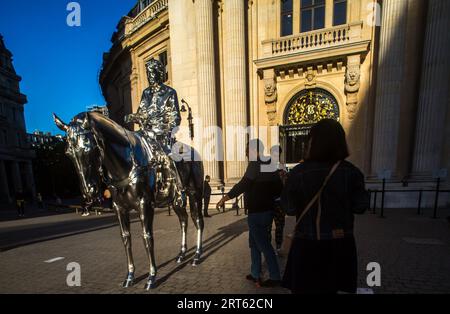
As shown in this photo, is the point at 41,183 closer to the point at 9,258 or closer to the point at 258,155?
the point at 9,258

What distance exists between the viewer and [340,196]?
1.67 meters

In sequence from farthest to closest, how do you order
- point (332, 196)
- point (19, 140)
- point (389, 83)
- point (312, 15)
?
point (19, 140)
point (312, 15)
point (389, 83)
point (332, 196)

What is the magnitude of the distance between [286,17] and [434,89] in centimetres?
805

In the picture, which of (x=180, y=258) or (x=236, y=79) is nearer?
(x=180, y=258)

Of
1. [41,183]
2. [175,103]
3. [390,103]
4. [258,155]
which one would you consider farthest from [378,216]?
[41,183]

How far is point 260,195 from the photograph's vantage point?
9.70 ft

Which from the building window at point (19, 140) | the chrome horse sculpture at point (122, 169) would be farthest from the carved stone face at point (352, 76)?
the building window at point (19, 140)

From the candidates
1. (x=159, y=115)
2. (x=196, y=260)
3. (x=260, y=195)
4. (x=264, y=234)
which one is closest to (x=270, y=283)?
(x=264, y=234)

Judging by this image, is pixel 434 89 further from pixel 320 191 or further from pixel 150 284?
pixel 150 284

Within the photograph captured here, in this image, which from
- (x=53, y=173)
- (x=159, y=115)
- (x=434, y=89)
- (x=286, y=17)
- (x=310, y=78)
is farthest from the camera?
(x=53, y=173)

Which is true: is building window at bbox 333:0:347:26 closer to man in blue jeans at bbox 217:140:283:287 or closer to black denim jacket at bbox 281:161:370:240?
man in blue jeans at bbox 217:140:283:287

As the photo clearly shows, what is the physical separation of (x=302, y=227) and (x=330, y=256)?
329 millimetres

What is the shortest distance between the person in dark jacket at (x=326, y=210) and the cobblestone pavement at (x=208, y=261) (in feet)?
5.49
